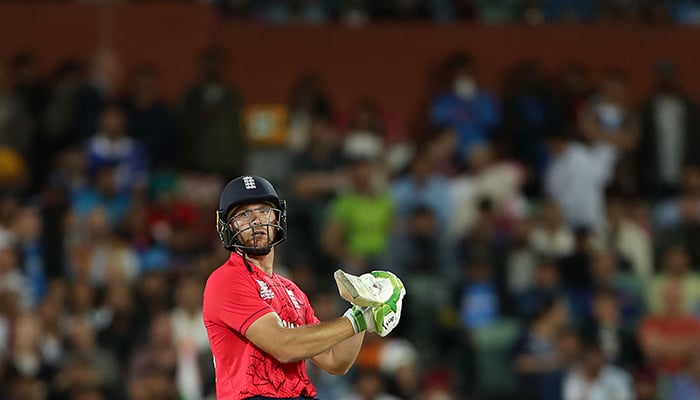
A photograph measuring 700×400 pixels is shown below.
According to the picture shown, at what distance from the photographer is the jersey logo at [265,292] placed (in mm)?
6391

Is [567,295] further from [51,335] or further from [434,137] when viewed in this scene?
[51,335]

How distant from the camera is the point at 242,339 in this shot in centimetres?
633

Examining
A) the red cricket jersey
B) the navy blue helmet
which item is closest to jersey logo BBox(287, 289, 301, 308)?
the red cricket jersey

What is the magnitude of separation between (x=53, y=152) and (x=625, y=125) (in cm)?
623

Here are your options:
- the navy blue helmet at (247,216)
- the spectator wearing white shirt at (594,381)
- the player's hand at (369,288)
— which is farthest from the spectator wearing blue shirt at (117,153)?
the player's hand at (369,288)

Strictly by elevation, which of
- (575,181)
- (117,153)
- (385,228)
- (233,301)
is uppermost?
(117,153)

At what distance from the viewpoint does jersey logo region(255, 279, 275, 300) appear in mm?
6391

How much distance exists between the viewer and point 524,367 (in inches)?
520

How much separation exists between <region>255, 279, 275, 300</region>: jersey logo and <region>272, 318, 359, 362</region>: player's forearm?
0.26m

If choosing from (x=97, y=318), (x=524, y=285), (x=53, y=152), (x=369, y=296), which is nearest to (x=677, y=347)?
(x=524, y=285)

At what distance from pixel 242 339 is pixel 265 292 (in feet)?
0.78

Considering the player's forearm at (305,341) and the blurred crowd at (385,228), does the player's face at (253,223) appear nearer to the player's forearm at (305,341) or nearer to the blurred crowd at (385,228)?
the player's forearm at (305,341)

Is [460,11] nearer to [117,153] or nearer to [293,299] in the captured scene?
[117,153]

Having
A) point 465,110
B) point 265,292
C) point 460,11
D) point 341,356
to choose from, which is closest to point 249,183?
point 265,292
